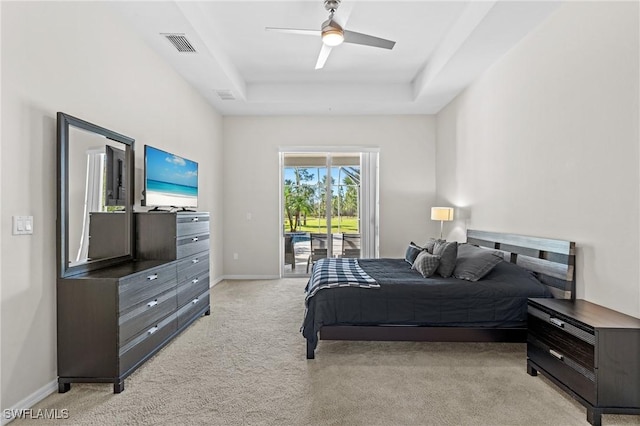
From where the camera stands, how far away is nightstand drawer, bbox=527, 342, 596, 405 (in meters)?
2.04

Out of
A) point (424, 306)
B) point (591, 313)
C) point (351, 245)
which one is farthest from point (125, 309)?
point (351, 245)

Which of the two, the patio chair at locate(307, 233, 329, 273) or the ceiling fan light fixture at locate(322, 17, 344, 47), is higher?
the ceiling fan light fixture at locate(322, 17, 344, 47)

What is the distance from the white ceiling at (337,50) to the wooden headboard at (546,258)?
2000 millimetres

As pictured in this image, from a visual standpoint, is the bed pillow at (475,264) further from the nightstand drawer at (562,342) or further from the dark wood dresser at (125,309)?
the dark wood dresser at (125,309)

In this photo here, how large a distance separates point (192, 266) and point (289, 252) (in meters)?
2.85

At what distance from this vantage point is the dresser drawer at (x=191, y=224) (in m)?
3.37

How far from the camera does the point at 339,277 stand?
10.9ft

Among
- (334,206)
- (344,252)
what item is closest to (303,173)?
(334,206)

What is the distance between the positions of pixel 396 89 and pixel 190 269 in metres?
4.10

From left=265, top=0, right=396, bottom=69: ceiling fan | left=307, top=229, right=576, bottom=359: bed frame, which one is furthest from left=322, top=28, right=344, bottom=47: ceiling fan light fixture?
left=307, top=229, right=576, bottom=359: bed frame

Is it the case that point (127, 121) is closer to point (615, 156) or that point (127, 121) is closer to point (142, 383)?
point (142, 383)

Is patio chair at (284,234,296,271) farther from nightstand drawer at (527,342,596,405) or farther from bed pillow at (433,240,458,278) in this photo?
nightstand drawer at (527,342,596,405)

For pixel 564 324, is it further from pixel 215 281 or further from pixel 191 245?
pixel 215 281

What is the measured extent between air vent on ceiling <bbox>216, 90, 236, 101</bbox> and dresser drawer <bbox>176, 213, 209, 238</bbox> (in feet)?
6.43
